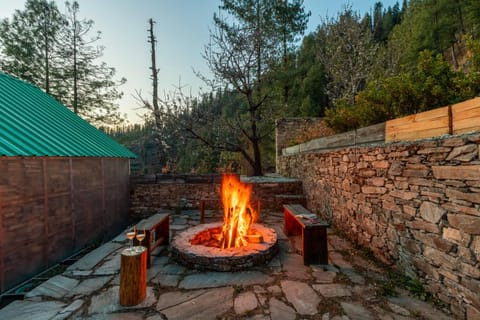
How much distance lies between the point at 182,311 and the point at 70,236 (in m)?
3.25

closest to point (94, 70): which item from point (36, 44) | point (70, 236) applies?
point (36, 44)

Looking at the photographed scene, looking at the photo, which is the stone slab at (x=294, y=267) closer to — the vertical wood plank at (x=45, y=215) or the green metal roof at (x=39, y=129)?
the vertical wood plank at (x=45, y=215)

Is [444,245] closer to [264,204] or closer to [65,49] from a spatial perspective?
[264,204]

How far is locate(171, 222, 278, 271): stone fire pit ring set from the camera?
2.95 meters

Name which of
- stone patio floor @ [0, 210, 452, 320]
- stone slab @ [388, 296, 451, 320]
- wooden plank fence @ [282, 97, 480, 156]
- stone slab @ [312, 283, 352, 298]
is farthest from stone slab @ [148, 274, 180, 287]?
wooden plank fence @ [282, 97, 480, 156]

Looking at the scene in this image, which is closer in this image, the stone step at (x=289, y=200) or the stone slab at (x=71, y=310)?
the stone slab at (x=71, y=310)

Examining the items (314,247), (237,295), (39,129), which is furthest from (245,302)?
(39,129)

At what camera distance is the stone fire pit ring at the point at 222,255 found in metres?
2.95

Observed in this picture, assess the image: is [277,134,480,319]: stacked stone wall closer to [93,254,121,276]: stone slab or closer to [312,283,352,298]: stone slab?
[312,283,352,298]: stone slab

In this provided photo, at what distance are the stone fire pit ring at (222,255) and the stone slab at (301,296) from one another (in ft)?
1.80

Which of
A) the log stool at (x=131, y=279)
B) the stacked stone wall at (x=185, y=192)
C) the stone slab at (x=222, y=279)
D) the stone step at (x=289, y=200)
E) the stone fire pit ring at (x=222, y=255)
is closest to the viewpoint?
the log stool at (x=131, y=279)

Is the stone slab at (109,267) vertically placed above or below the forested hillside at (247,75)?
below

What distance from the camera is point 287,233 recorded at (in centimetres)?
446

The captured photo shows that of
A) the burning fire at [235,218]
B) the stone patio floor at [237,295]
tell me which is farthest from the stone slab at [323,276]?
the burning fire at [235,218]
